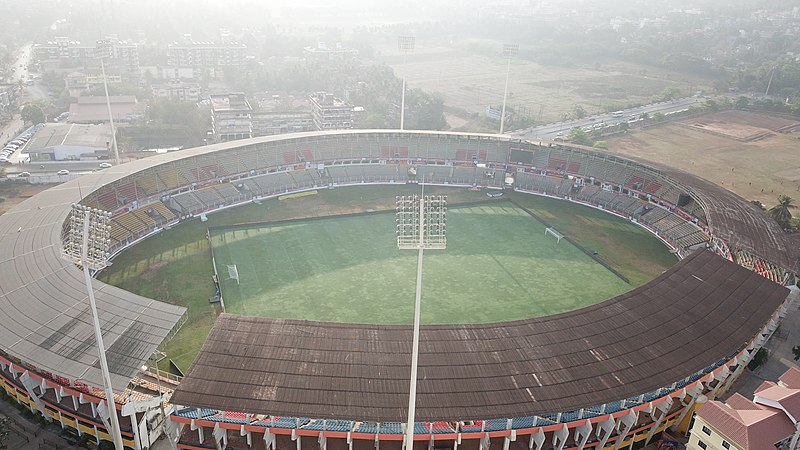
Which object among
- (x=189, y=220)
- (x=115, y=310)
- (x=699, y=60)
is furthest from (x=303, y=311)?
(x=699, y=60)

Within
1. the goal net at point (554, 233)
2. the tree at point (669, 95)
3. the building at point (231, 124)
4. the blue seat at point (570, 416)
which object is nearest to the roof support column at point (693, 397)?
the blue seat at point (570, 416)

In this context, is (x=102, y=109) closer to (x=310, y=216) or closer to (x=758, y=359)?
(x=310, y=216)

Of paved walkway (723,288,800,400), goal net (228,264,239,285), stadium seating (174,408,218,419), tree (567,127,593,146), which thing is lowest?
paved walkway (723,288,800,400)

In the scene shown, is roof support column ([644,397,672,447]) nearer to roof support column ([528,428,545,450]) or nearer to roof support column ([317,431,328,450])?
roof support column ([528,428,545,450])

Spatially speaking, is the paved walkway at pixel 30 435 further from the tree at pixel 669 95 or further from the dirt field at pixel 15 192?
the tree at pixel 669 95

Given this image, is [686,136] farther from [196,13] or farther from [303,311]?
[196,13]

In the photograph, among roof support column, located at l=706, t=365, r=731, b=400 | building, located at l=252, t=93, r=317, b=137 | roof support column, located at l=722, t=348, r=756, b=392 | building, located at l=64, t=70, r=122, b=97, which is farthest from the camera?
building, located at l=64, t=70, r=122, b=97

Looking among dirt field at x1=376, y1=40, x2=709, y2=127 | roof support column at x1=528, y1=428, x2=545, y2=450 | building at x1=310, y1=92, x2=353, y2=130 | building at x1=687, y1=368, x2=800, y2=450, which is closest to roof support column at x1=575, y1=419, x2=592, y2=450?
roof support column at x1=528, y1=428, x2=545, y2=450
